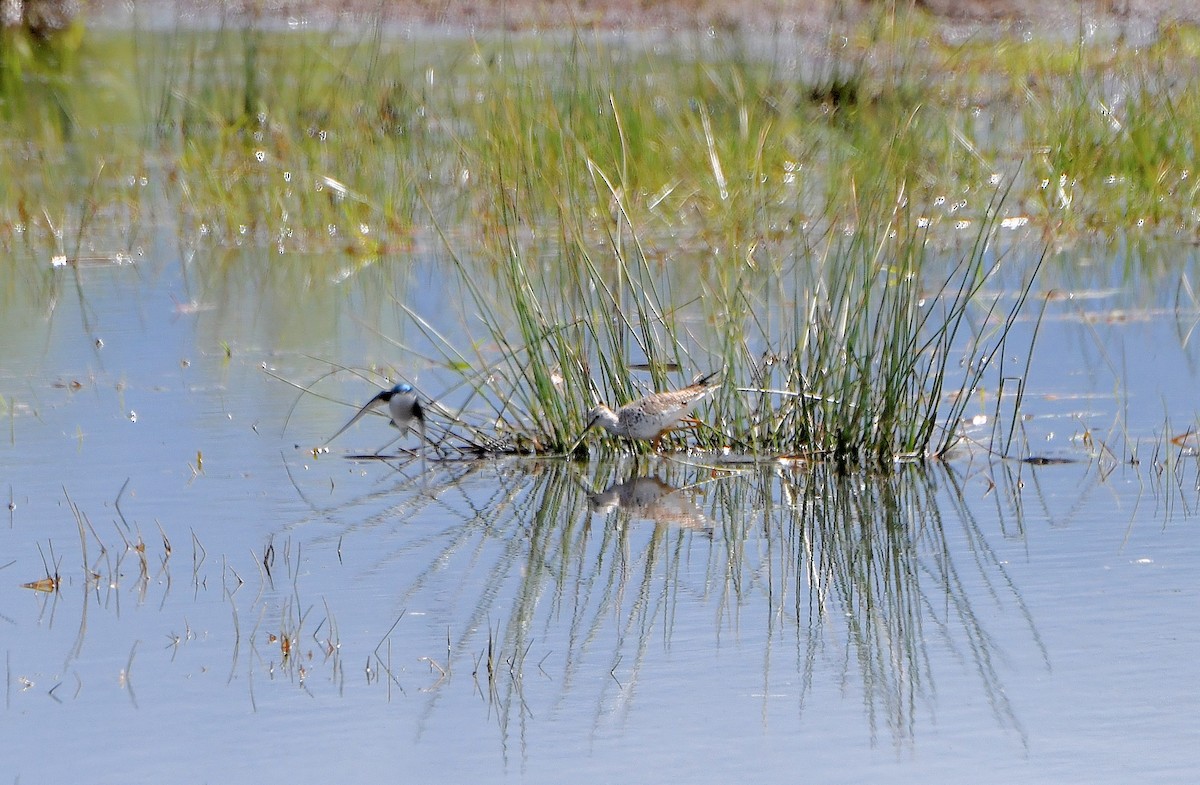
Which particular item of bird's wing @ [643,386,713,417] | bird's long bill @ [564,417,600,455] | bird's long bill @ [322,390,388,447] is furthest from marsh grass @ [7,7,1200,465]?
bird's long bill @ [322,390,388,447]

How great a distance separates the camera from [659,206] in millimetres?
9547

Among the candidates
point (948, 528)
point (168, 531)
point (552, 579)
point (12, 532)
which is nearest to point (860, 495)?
point (948, 528)

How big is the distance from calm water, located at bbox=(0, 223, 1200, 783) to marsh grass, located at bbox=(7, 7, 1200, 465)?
29cm

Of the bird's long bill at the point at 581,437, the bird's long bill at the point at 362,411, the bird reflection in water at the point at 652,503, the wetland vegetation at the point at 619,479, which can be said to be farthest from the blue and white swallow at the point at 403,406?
the bird reflection in water at the point at 652,503

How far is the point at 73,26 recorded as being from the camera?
2027 cm

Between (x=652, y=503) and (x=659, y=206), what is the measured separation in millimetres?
4428

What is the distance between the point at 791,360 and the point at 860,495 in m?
0.51

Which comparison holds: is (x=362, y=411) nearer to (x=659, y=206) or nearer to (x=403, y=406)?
(x=403, y=406)

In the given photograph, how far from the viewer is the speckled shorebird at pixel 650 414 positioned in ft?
17.9

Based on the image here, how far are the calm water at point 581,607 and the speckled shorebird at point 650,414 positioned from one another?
16 centimetres

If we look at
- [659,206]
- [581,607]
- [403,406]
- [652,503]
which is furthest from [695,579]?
[659,206]

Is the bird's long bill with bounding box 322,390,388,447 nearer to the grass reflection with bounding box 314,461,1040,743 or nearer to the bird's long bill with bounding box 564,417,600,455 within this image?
the grass reflection with bounding box 314,461,1040,743

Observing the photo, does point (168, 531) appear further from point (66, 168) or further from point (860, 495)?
point (66, 168)

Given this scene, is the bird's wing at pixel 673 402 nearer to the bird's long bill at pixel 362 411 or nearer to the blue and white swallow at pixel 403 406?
the blue and white swallow at pixel 403 406
